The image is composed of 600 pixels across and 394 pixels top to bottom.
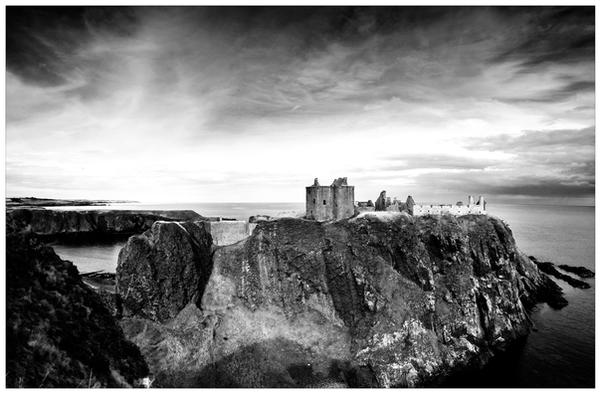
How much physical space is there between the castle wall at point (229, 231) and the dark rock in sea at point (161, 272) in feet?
14.2

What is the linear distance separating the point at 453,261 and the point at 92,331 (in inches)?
1783

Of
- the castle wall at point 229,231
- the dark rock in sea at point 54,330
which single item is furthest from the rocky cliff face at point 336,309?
the dark rock in sea at point 54,330

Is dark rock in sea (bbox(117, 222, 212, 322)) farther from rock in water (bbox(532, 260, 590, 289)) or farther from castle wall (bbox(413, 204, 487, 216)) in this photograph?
rock in water (bbox(532, 260, 590, 289))

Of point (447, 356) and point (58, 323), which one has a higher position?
point (58, 323)

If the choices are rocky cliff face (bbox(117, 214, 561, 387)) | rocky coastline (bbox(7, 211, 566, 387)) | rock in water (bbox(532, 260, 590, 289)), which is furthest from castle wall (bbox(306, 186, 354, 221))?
rock in water (bbox(532, 260, 590, 289))

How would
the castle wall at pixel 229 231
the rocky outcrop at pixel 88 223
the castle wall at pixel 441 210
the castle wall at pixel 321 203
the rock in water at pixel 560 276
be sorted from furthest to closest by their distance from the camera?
the rocky outcrop at pixel 88 223
the rock in water at pixel 560 276
the castle wall at pixel 441 210
the castle wall at pixel 321 203
the castle wall at pixel 229 231

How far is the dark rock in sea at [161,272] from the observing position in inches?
1455

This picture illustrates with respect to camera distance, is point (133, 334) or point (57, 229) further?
point (57, 229)

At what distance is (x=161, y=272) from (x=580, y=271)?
87.2 m

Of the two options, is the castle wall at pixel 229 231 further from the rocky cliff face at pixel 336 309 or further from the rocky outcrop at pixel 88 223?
the rocky outcrop at pixel 88 223

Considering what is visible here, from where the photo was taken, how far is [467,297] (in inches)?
1714

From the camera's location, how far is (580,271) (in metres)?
77.2

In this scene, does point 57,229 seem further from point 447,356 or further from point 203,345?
point 447,356

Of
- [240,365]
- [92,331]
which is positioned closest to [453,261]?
[240,365]
